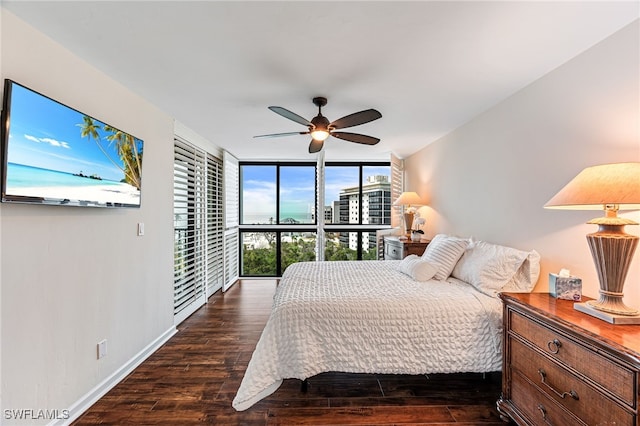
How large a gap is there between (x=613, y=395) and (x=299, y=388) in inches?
69.3

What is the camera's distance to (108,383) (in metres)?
2.10

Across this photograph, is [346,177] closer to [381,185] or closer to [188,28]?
[381,185]

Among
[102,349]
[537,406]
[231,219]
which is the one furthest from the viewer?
[231,219]

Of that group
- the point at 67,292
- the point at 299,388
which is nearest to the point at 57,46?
the point at 67,292

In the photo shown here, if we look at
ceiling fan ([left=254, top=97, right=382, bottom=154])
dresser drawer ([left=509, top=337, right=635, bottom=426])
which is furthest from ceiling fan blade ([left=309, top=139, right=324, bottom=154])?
dresser drawer ([left=509, top=337, right=635, bottom=426])

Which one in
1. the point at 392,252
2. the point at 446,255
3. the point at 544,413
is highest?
the point at 446,255

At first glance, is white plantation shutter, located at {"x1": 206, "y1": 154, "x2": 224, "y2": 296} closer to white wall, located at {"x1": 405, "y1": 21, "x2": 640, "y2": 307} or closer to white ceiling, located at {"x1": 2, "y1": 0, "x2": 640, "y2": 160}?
white ceiling, located at {"x1": 2, "y1": 0, "x2": 640, "y2": 160}

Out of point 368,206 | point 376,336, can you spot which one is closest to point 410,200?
point 368,206

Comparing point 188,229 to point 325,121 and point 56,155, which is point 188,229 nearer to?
point 56,155

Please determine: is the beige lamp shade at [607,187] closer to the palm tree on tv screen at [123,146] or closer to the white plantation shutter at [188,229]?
the palm tree on tv screen at [123,146]

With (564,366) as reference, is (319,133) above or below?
above

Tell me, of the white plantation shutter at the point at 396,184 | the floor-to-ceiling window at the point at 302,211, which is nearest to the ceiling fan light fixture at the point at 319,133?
the white plantation shutter at the point at 396,184

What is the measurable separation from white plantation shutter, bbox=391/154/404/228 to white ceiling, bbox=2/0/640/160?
2235 mm

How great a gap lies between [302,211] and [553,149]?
405cm
